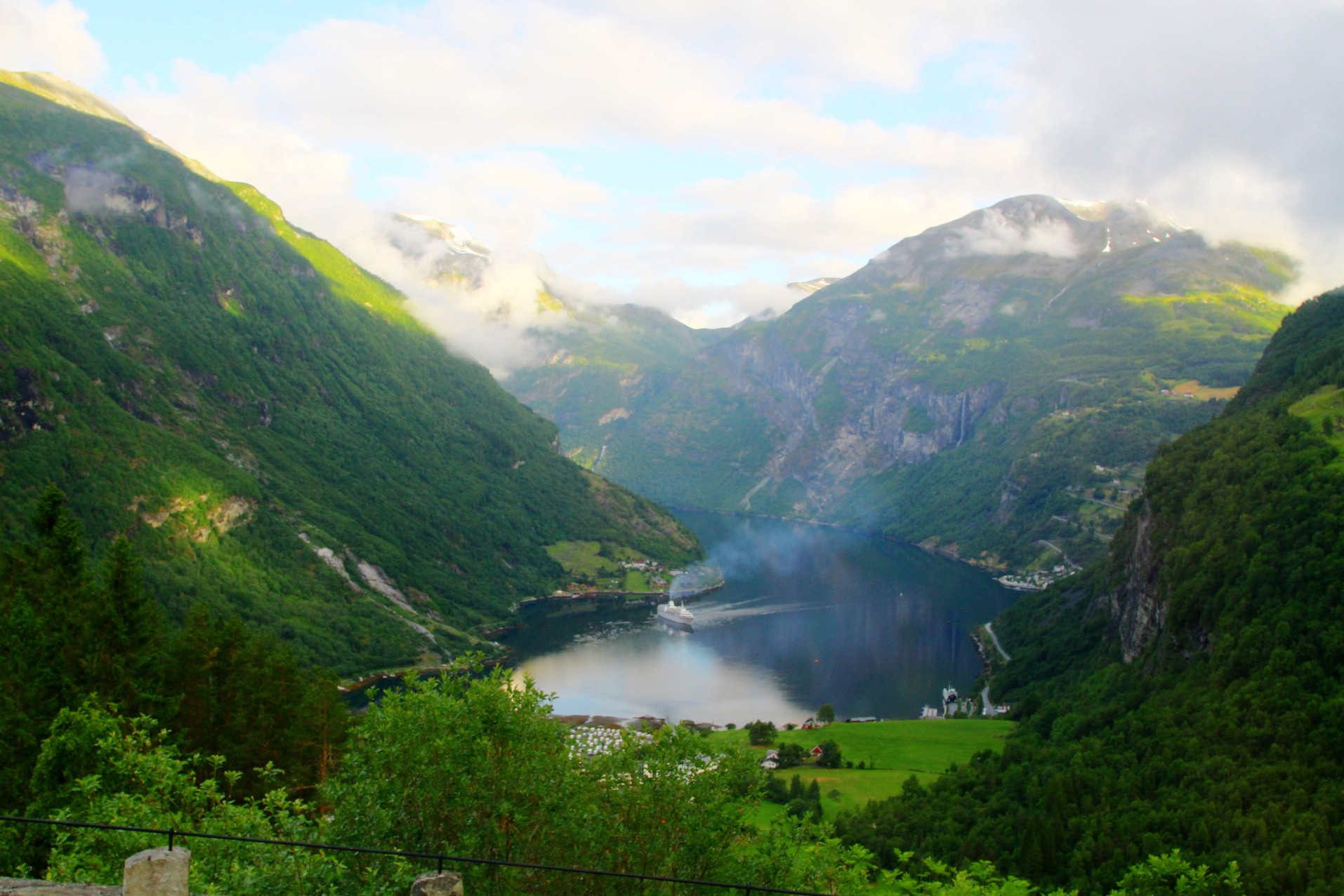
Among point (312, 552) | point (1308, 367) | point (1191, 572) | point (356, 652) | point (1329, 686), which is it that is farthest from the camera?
point (312, 552)

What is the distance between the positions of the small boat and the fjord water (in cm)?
143

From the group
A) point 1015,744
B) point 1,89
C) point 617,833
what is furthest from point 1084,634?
point 1,89

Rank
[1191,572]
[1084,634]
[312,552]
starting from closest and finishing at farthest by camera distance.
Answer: [1191,572], [1084,634], [312,552]

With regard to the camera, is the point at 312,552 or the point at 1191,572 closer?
the point at 1191,572

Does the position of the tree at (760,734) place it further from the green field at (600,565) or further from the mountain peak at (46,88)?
the mountain peak at (46,88)

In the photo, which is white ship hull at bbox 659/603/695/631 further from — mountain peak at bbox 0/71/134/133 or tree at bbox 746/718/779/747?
mountain peak at bbox 0/71/134/133

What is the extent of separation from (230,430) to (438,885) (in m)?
139

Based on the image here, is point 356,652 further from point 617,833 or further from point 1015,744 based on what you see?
point 617,833

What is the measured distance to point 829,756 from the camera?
68.9 metres

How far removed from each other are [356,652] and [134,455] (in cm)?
3384

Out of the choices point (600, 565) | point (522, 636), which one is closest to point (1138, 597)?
point (522, 636)

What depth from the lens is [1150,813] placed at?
44656 millimetres

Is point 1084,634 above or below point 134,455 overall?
below

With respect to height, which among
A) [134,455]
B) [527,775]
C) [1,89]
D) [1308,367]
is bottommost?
[527,775]
